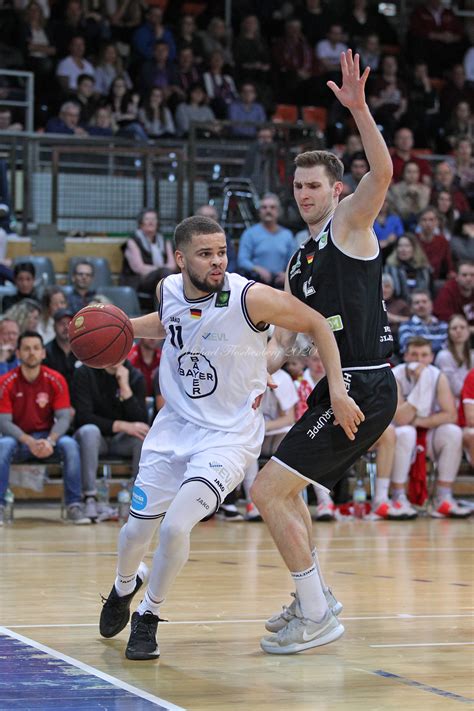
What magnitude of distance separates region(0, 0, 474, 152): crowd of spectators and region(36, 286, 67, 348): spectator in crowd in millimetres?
3341

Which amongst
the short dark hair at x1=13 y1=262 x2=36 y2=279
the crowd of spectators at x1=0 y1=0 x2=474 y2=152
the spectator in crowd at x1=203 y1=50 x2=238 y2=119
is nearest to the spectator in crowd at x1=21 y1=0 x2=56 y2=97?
the crowd of spectators at x1=0 y1=0 x2=474 y2=152

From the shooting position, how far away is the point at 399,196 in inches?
595

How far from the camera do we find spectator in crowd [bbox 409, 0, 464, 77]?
65.1ft

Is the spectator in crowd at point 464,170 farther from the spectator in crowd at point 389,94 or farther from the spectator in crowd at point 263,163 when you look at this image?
the spectator in crowd at point 263,163

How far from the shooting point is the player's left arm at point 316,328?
5.27 metres

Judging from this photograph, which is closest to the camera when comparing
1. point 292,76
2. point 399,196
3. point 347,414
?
point 347,414

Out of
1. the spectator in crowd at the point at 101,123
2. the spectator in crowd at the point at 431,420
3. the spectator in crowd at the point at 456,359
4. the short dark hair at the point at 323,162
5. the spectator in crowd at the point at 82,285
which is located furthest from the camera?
the spectator in crowd at the point at 101,123

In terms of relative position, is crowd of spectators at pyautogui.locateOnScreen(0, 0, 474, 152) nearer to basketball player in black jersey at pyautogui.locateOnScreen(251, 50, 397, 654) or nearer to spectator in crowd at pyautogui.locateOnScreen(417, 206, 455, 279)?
spectator in crowd at pyautogui.locateOnScreen(417, 206, 455, 279)

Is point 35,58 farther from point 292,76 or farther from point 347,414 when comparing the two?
point 347,414

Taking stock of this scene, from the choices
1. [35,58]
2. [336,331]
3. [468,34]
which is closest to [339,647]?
[336,331]

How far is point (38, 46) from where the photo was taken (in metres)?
15.9

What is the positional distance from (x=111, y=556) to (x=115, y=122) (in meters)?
8.20

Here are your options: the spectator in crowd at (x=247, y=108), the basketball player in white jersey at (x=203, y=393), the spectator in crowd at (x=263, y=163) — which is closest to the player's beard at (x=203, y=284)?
the basketball player in white jersey at (x=203, y=393)

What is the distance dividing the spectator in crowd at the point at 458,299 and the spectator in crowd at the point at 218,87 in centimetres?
468
